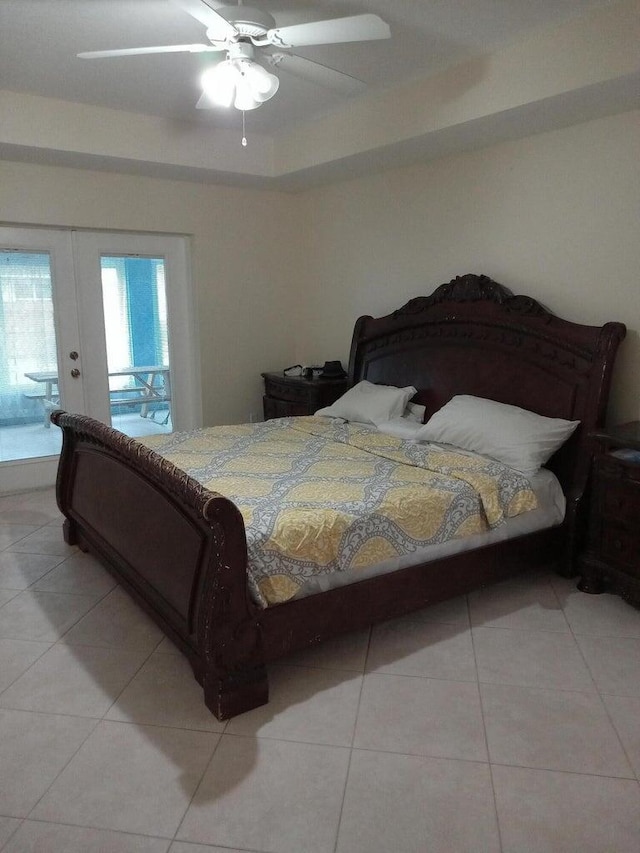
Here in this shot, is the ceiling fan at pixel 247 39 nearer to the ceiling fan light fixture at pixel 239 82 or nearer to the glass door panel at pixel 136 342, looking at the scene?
the ceiling fan light fixture at pixel 239 82

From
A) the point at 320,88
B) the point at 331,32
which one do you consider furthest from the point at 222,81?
the point at 320,88

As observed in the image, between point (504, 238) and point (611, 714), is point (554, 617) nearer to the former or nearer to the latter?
point (611, 714)

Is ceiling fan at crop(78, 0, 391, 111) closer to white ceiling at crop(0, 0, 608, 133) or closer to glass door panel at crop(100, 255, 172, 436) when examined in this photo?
white ceiling at crop(0, 0, 608, 133)

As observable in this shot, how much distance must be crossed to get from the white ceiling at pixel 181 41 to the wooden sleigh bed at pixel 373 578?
1.27 m

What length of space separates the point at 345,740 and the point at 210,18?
8.36 ft

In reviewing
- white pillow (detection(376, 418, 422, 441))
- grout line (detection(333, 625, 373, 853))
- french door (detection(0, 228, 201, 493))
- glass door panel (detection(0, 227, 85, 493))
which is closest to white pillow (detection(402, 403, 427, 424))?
white pillow (detection(376, 418, 422, 441))

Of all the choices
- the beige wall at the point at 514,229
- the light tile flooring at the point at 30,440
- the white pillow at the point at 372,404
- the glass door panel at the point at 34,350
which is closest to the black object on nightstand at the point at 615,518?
the beige wall at the point at 514,229

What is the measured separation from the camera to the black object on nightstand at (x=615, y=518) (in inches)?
109

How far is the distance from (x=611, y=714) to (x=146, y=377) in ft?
13.0

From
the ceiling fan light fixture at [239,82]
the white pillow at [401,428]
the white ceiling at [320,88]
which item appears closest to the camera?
the ceiling fan light fixture at [239,82]

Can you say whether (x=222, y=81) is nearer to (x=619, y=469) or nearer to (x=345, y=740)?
(x=619, y=469)

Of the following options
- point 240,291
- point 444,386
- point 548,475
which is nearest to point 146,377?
point 240,291

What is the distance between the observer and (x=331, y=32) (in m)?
2.29

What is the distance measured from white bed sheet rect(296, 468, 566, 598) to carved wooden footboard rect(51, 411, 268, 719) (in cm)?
33
